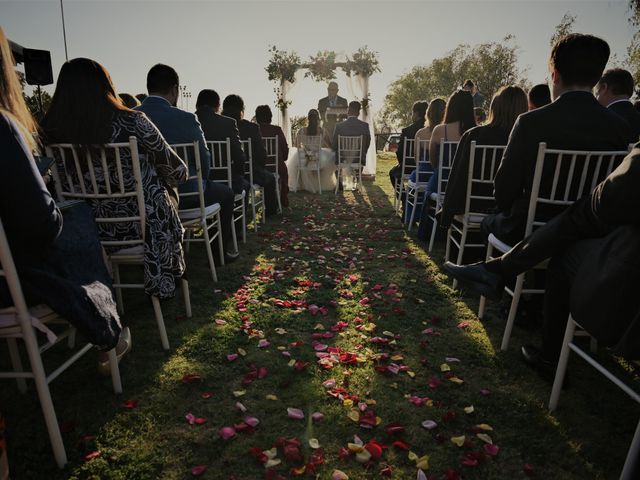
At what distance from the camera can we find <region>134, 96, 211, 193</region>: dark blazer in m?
3.31

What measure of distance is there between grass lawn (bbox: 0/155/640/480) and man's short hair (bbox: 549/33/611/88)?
1.71m

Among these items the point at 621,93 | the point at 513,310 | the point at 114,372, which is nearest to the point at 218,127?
the point at 114,372

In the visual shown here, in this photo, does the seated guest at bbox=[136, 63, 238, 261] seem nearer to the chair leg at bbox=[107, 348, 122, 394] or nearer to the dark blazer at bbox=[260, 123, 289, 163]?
→ the chair leg at bbox=[107, 348, 122, 394]

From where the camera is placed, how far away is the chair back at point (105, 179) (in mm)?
2109

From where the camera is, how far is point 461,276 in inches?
94.0

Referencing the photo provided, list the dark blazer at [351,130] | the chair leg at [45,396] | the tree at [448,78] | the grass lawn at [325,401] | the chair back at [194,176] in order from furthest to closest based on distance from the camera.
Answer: the tree at [448,78], the dark blazer at [351,130], the chair back at [194,176], the grass lawn at [325,401], the chair leg at [45,396]

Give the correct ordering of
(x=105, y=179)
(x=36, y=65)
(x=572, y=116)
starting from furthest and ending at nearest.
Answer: (x=36, y=65) < (x=572, y=116) < (x=105, y=179)

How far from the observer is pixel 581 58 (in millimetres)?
2215

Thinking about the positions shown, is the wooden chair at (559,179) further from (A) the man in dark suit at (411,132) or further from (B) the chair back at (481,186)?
(A) the man in dark suit at (411,132)

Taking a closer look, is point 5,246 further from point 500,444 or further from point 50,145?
point 500,444

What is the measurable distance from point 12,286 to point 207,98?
3995mm

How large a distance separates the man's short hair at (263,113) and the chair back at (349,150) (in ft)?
7.68

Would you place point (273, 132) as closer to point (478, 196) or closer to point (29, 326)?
point (478, 196)

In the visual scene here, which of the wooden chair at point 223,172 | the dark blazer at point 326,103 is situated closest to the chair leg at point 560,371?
the wooden chair at point 223,172
